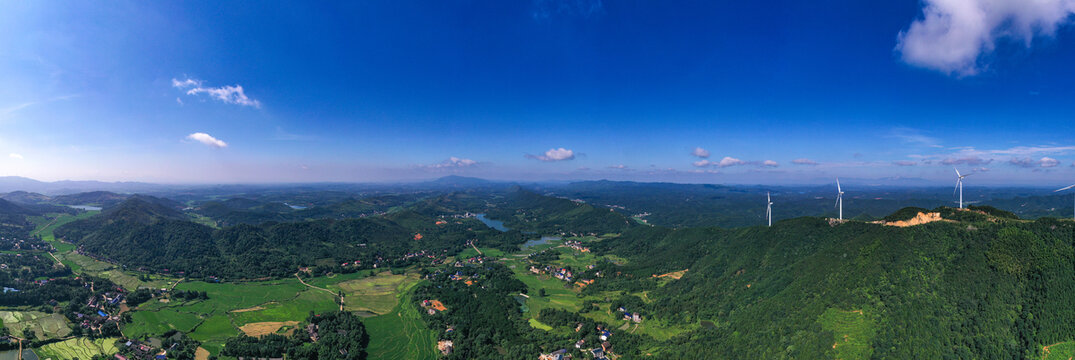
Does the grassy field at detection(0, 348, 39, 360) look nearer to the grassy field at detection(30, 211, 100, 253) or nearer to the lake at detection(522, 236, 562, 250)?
the grassy field at detection(30, 211, 100, 253)

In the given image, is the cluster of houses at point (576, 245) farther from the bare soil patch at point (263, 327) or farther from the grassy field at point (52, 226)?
the grassy field at point (52, 226)

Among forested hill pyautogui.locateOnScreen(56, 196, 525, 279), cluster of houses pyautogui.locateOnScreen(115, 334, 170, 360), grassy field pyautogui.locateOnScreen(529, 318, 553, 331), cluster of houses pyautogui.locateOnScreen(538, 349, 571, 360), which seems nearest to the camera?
cluster of houses pyautogui.locateOnScreen(115, 334, 170, 360)

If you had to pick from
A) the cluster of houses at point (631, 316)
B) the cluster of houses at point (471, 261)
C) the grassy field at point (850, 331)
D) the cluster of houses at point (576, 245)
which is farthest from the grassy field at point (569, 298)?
the grassy field at point (850, 331)

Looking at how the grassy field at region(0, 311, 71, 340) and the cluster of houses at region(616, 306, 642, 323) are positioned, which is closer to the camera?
the grassy field at region(0, 311, 71, 340)

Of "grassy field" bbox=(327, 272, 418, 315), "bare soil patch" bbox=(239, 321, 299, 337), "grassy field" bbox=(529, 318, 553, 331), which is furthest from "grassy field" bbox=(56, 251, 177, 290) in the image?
"grassy field" bbox=(529, 318, 553, 331)

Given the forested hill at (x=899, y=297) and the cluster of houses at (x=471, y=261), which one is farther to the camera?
the cluster of houses at (x=471, y=261)

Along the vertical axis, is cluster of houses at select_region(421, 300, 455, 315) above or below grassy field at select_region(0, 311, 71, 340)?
below

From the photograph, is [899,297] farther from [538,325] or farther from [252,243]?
[252,243]
